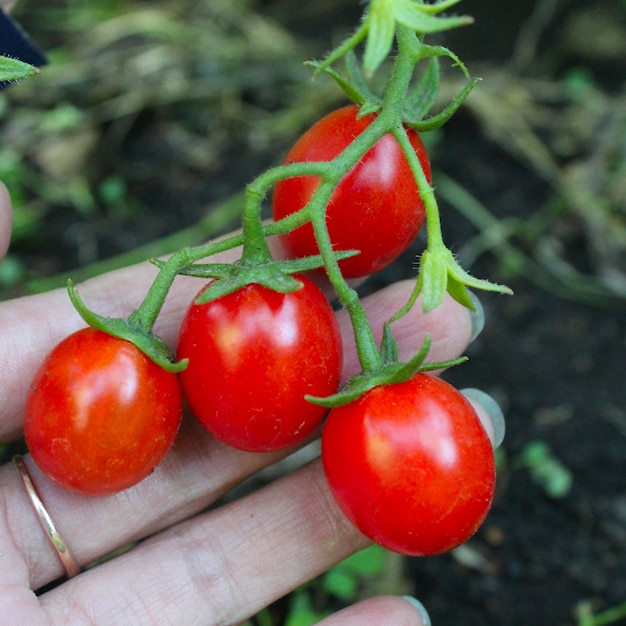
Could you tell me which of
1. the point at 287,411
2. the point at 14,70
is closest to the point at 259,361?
the point at 287,411

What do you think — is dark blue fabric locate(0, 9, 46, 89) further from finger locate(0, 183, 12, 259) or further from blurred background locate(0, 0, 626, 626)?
blurred background locate(0, 0, 626, 626)

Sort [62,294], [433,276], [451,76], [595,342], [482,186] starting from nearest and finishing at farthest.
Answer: [433,276] → [62,294] → [595,342] → [482,186] → [451,76]

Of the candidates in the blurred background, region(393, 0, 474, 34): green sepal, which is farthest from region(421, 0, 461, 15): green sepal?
the blurred background

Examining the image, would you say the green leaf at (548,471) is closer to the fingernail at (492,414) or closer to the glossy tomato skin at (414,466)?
the fingernail at (492,414)

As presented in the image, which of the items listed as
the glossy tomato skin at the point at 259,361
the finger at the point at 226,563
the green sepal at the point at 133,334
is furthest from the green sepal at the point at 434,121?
the finger at the point at 226,563

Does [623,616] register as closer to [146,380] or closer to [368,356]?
[368,356]

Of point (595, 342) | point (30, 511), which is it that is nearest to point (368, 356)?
point (30, 511)

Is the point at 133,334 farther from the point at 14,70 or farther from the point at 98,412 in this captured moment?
the point at 14,70
